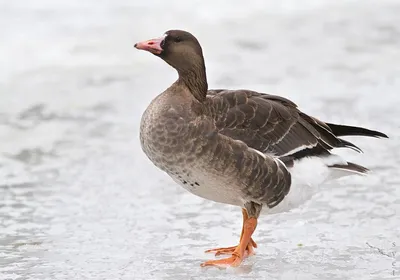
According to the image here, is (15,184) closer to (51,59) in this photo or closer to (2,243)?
(2,243)

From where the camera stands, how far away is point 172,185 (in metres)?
6.38

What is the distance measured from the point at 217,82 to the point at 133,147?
165 cm

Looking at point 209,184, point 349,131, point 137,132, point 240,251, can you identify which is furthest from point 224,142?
point 137,132

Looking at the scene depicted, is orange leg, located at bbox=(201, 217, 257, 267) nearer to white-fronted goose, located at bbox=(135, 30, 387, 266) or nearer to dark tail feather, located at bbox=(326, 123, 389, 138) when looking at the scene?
A: white-fronted goose, located at bbox=(135, 30, 387, 266)

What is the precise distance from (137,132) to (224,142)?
9.08ft

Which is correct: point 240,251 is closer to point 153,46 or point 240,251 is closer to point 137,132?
point 153,46

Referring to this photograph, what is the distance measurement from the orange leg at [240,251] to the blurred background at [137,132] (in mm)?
55

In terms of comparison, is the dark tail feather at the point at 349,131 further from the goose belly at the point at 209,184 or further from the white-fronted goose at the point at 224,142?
the goose belly at the point at 209,184

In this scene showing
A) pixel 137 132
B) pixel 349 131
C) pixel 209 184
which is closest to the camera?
pixel 209 184

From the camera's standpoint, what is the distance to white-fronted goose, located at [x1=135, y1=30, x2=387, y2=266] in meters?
4.76

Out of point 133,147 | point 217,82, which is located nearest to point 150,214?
point 133,147

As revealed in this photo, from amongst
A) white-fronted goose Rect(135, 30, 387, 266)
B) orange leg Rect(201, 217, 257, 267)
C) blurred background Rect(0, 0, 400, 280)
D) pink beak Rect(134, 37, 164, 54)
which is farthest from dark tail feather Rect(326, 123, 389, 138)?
pink beak Rect(134, 37, 164, 54)

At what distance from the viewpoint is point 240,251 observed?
4.88 meters

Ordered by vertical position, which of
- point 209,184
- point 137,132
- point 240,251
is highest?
point 137,132
